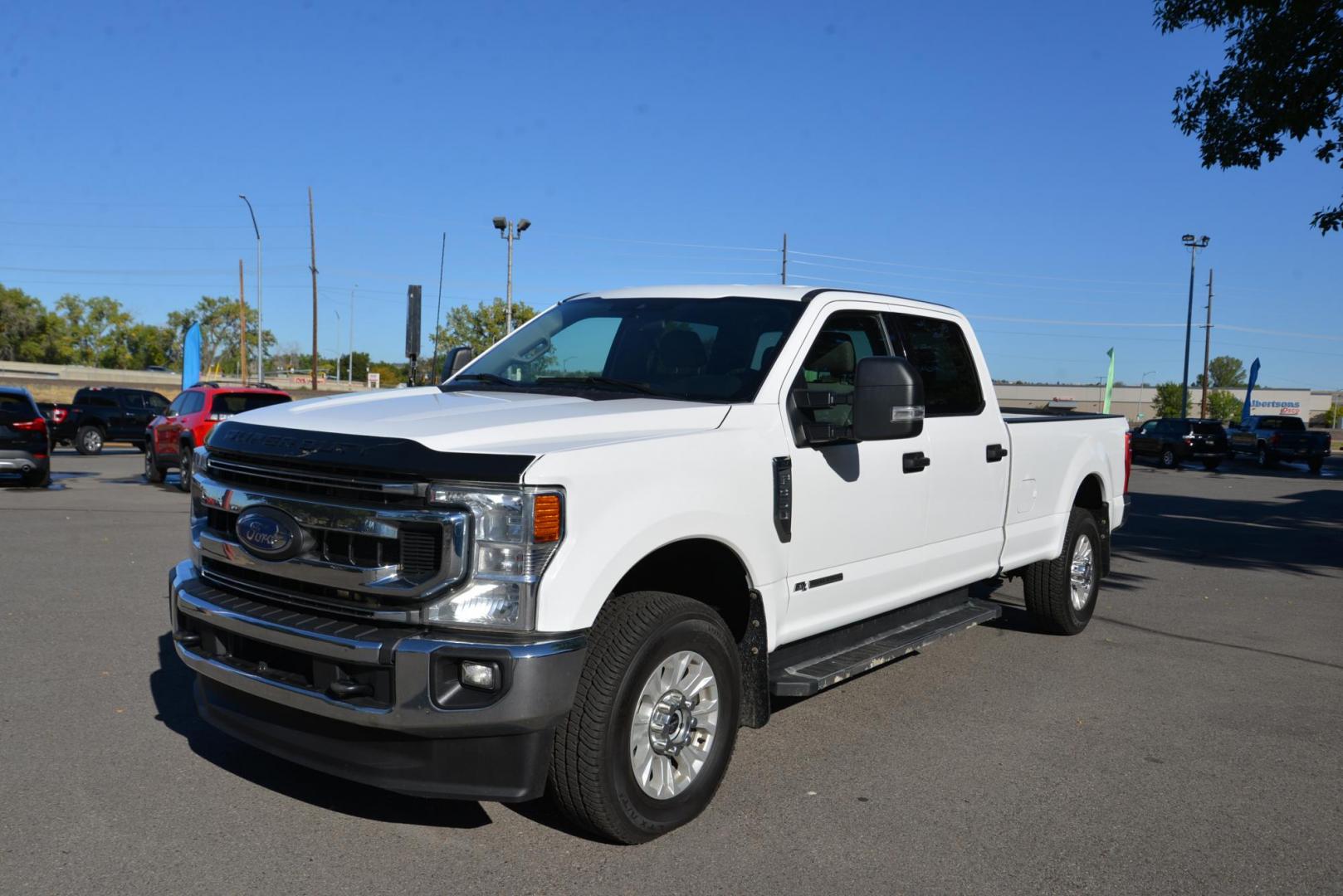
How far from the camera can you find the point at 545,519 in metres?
3.44

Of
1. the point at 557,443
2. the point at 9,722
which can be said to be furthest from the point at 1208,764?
the point at 9,722

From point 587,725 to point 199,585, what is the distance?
66.4 inches

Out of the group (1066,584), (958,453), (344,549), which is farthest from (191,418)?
(344,549)

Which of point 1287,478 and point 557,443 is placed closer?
point 557,443

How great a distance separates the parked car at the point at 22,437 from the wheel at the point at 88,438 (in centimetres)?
1219

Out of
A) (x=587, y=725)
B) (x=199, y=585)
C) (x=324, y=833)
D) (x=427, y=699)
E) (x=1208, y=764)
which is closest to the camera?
(x=427, y=699)

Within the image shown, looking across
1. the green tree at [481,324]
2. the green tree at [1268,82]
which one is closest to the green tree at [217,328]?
the green tree at [481,324]

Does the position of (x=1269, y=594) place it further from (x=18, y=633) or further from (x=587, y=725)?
(x=18, y=633)

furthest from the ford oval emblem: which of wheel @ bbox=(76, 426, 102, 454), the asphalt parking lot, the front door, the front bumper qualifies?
wheel @ bbox=(76, 426, 102, 454)

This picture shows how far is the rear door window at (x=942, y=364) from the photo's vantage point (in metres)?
5.80

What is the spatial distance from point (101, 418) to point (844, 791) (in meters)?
27.7

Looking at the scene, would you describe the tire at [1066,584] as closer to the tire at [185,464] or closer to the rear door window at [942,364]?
the rear door window at [942,364]

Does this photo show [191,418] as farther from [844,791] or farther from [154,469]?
[844,791]

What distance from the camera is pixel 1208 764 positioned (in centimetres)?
495
